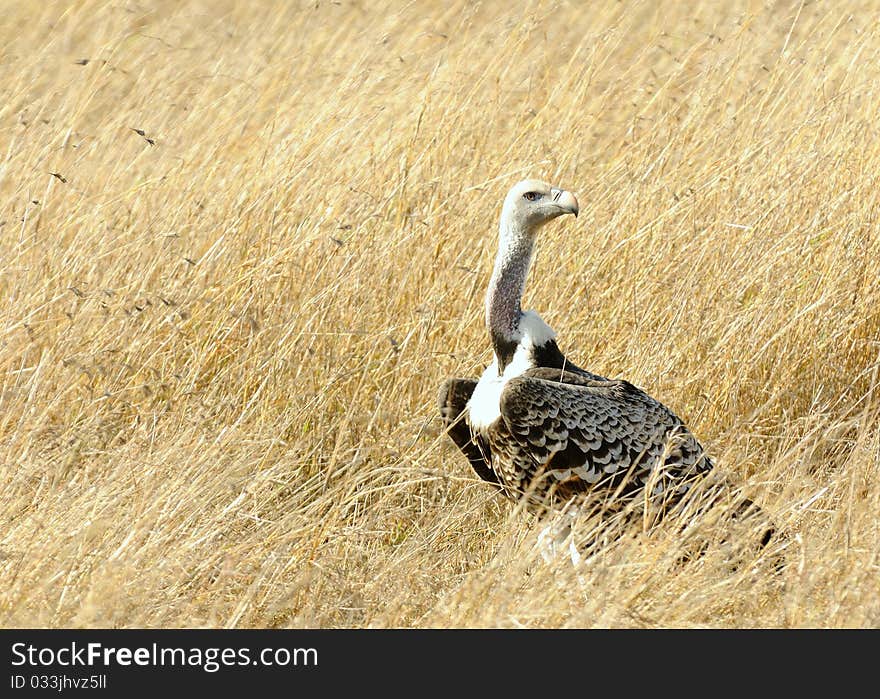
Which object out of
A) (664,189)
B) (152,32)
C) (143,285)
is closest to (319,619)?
(143,285)

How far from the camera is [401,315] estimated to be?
5.11 m

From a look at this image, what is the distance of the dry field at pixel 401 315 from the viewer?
3.50 m

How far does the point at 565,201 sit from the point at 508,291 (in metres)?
0.38

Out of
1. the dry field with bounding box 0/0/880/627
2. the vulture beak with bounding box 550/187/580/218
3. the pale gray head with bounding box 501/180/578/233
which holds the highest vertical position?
the vulture beak with bounding box 550/187/580/218

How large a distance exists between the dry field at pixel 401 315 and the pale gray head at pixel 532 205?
64cm

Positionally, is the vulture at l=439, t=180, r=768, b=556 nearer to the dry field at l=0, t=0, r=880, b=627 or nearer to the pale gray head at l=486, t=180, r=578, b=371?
the pale gray head at l=486, t=180, r=578, b=371

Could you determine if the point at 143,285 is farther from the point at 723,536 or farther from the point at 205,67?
the point at 723,536

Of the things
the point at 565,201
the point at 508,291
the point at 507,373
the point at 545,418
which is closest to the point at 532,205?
the point at 565,201

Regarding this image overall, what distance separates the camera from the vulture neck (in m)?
4.30

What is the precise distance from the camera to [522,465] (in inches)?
162

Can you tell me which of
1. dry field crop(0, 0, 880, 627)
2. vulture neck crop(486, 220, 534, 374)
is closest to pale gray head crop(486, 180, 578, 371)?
vulture neck crop(486, 220, 534, 374)

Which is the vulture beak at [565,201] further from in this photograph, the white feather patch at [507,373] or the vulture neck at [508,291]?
the white feather patch at [507,373]

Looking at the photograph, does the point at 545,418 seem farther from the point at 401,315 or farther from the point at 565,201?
the point at 401,315

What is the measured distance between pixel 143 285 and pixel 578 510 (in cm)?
205
